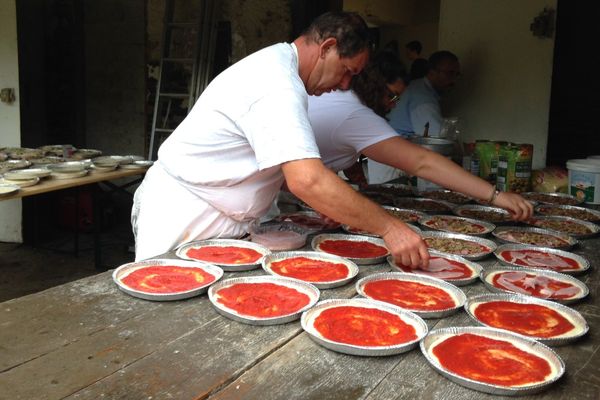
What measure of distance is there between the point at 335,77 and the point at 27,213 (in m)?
5.02

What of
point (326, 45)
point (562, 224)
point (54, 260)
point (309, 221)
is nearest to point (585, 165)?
point (562, 224)

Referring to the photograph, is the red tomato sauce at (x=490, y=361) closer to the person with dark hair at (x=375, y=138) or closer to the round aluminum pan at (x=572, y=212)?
the person with dark hair at (x=375, y=138)

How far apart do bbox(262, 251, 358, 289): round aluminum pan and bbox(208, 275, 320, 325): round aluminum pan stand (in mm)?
52

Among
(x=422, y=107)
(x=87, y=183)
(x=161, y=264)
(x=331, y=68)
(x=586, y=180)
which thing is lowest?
(x=87, y=183)

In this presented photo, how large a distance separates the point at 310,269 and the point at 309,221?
2.61 feet

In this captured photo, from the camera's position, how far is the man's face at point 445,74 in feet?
15.4

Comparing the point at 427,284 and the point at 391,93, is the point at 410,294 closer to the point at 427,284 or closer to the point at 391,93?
the point at 427,284

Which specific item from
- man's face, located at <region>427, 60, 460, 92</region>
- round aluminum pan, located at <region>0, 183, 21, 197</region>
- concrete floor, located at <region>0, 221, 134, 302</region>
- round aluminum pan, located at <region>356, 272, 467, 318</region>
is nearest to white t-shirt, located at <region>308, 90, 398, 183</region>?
round aluminum pan, located at <region>356, 272, 467, 318</region>

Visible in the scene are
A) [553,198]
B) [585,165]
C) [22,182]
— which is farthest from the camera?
[22,182]

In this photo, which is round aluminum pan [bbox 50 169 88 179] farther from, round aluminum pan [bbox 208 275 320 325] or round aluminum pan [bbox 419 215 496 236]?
round aluminum pan [bbox 208 275 320 325]

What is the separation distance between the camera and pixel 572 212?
329cm

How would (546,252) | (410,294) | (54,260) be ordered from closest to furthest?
(410,294) < (546,252) < (54,260)

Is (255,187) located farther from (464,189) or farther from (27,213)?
(27,213)

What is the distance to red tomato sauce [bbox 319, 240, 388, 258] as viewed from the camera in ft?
7.54
